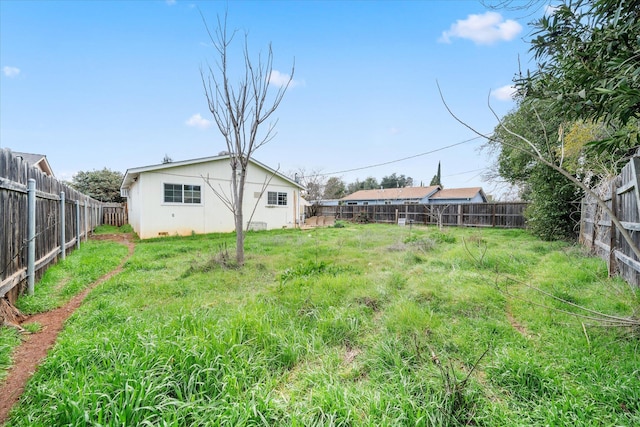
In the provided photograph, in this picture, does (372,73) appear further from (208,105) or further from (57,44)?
(57,44)

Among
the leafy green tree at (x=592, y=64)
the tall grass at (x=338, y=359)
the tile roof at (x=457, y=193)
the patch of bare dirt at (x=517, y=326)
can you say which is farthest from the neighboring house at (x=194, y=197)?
the tile roof at (x=457, y=193)

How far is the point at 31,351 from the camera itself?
8.45 ft

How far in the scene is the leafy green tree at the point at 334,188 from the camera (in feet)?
131

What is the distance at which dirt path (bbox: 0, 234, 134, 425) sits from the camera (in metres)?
1.92

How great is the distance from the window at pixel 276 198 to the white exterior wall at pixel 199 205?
0.19 meters

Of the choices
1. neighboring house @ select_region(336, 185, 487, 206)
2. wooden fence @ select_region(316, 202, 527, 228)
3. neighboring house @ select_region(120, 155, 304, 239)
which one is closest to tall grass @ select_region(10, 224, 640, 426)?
neighboring house @ select_region(120, 155, 304, 239)

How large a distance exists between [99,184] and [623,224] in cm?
2999

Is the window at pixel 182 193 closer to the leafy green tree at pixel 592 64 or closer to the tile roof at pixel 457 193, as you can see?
the leafy green tree at pixel 592 64

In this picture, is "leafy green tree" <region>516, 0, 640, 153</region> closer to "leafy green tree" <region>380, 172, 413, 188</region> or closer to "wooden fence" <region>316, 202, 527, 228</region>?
"wooden fence" <region>316, 202, 527, 228</region>

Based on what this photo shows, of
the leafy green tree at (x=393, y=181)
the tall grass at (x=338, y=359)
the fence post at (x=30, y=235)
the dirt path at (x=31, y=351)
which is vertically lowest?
the dirt path at (x=31, y=351)

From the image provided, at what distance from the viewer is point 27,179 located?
3.97 meters

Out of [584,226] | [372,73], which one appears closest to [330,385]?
[584,226]

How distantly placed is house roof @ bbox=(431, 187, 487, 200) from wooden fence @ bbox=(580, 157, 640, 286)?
2530 centimetres

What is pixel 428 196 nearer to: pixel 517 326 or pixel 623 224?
pixel 623 224
